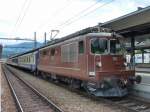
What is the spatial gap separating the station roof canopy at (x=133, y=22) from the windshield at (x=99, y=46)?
130 inches

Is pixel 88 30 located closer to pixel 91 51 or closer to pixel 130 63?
pixel 91 51

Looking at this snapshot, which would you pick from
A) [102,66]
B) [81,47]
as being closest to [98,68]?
[102,66]

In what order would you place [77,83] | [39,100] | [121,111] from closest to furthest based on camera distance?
1. [121,111]
2. [39,100]
3. [77,83]

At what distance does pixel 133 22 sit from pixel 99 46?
17.8ft

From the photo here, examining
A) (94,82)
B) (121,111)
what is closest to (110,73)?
(94,82)

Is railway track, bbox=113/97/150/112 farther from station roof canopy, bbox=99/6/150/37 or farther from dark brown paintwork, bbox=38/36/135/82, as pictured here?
station roof canopy, bbox=99/6/150/37

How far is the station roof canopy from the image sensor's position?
59.4ft

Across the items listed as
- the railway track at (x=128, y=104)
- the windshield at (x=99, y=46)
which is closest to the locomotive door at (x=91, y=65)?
the windshield at (x=99, y=46)

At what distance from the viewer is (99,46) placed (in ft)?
48.2

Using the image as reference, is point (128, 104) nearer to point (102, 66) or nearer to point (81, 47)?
point (102, 66)

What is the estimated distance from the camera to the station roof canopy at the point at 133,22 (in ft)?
59.4

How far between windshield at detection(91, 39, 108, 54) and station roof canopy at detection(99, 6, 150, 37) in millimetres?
3310

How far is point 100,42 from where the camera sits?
581 inches

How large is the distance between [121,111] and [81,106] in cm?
206
